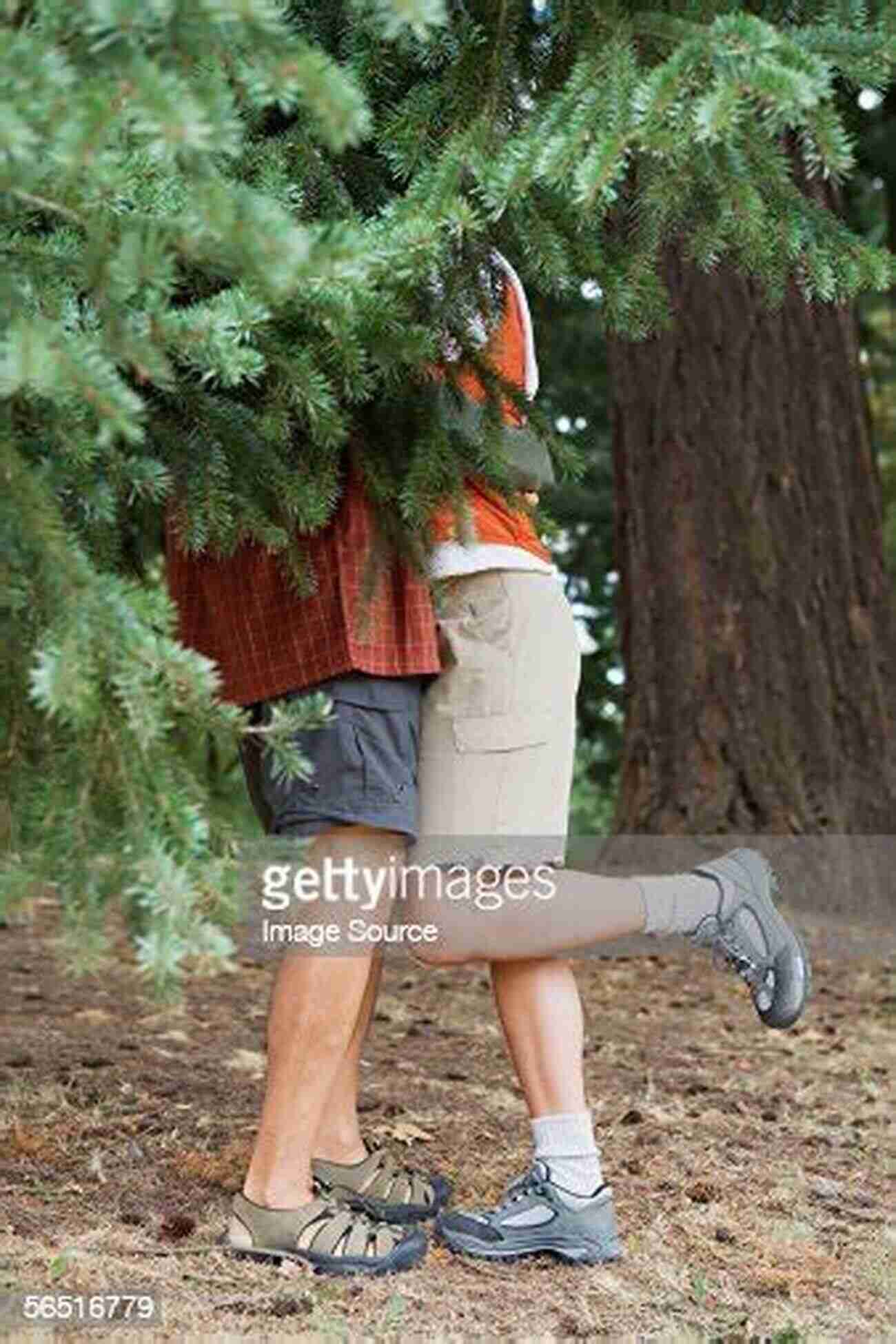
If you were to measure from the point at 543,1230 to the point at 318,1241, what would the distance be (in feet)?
1.20

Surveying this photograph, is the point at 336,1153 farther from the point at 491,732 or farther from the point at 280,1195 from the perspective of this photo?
the point at 491,732

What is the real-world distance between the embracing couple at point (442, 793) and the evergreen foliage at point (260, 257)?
0.12 metres

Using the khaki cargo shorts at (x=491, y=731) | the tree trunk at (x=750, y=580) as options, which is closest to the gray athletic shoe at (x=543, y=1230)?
the khaki cargo shorts at (x=491, y=731)

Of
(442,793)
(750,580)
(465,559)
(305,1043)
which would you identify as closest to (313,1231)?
(305,1043)

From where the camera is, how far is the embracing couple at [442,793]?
10.2ft

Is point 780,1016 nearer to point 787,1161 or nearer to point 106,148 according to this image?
point 787,1161

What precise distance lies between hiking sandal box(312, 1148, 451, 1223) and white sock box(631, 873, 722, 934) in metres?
0.62

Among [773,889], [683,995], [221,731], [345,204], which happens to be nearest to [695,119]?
[345,204]

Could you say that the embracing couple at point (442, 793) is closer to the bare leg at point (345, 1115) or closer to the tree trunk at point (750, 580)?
the bare leg at point (345, 1115)

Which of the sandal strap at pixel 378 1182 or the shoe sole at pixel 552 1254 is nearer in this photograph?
the shoe sole at pixel 552 1254

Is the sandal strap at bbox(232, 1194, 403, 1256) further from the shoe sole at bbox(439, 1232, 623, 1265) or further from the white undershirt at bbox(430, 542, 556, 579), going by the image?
the white undershirt at bbox(430, 542, 556, 579)

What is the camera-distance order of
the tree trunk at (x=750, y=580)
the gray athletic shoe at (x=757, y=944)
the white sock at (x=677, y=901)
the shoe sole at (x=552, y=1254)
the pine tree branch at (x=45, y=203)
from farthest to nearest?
1. the tree trunk at (x=750, y=580)
2. the gray athletic shoe at (x=757, y=944)
3. the white sock at (x=677, y=901)
4. the shoe sole at (x=552, y=1254)
5. the pine tree branch at (x=45, y=203)

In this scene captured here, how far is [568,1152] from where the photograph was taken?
3289 millimetres

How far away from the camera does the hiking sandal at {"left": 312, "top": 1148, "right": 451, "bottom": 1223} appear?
3.44 m
